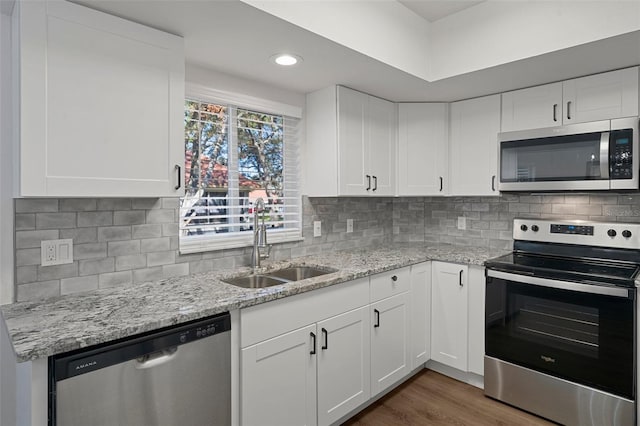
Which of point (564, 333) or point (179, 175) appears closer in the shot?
point (179, 175)

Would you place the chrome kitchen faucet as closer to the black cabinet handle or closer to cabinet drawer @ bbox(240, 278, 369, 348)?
cabinet drawer @ bbox(240, 278, 369, 348)

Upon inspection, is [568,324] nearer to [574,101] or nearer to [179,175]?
[574,101]

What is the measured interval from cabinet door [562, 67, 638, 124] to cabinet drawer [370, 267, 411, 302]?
4.84 feet

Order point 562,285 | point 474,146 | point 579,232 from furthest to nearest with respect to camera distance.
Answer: point 474,146 → point 579,232 → point 562,285

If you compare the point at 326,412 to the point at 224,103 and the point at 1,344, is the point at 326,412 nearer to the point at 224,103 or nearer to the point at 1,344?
the point at 1,344

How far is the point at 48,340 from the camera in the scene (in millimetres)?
1127

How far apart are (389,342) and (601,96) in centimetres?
203

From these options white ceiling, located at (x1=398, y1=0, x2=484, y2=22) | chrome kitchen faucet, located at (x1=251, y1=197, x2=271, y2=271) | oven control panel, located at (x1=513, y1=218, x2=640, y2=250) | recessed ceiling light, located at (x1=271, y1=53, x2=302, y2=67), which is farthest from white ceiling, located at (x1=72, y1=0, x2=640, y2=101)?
oven control panel, located at (x1=513, y1=218, x2=640, y2=250)

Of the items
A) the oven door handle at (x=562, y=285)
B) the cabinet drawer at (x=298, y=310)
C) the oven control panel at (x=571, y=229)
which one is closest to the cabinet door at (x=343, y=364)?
the cabinet drawer at (x=298, y=310)

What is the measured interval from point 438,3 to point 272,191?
157cm

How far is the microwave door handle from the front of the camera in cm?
220

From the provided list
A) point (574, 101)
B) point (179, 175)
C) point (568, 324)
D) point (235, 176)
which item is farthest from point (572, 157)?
point (179, 175)

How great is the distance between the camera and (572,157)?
7.69 ft

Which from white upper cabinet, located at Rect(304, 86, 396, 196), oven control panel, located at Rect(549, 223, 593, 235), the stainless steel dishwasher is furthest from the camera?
white upper cabinet, located at Rect(304, 86, 396, 196)
